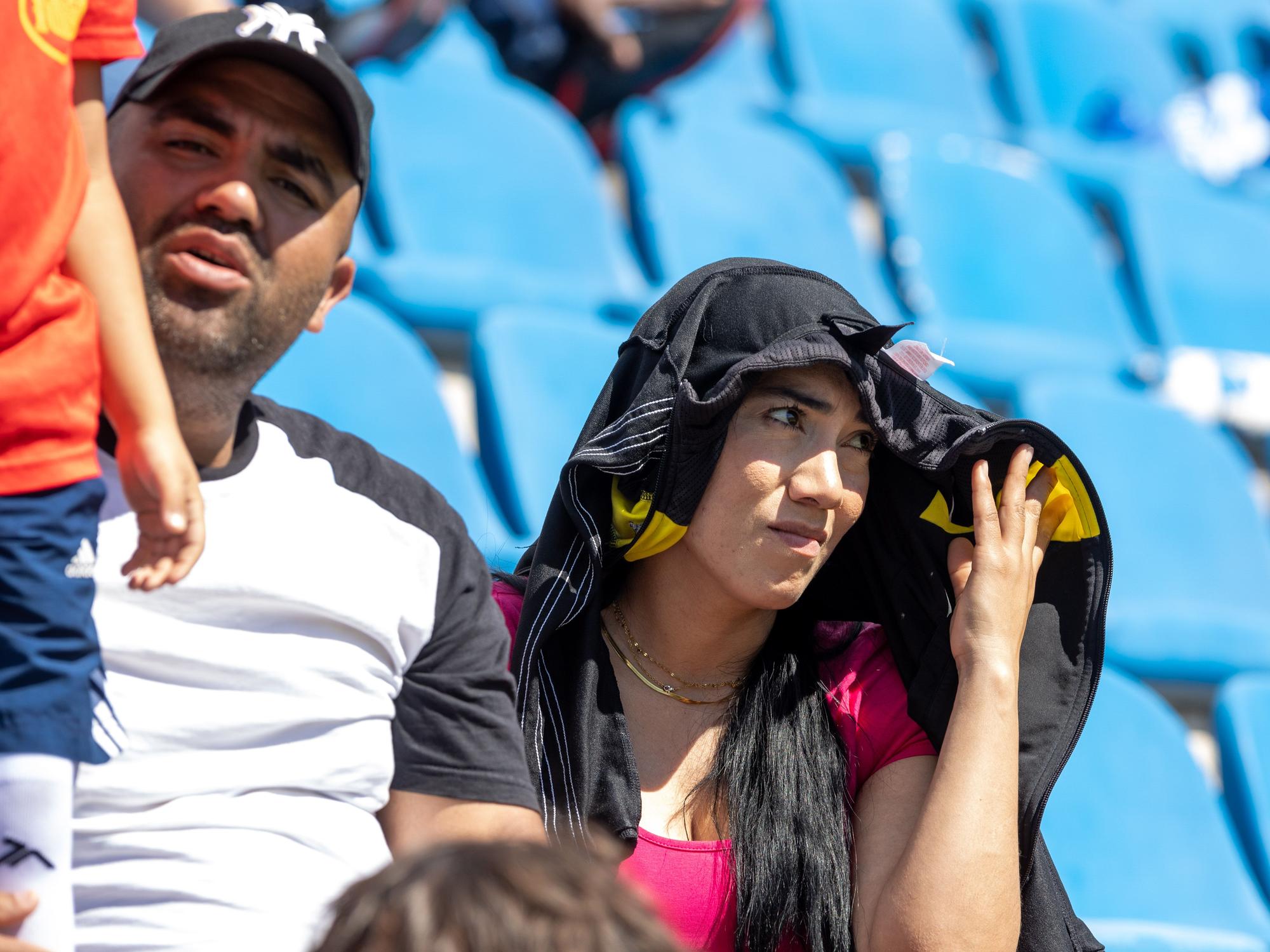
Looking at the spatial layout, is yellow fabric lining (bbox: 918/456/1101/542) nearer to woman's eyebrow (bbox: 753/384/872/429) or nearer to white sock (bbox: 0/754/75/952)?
woman's eyebrow (bbox: 753/384/872/429)

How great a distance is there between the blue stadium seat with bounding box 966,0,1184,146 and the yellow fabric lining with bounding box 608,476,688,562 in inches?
147

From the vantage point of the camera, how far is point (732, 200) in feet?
12.2

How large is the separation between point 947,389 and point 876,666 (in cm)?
125

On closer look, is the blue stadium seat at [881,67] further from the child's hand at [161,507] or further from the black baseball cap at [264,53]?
the child's hand at [161,507]

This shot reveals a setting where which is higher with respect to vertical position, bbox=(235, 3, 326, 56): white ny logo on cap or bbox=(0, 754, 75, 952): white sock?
bbox=(235, 3, 326, 56): white ny logo on cap

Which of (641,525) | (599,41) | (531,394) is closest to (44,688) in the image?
(641,525)

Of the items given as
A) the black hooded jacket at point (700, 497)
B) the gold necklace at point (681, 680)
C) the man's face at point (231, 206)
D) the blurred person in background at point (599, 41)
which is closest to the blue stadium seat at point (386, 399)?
the gold necklace at point (681, 680)

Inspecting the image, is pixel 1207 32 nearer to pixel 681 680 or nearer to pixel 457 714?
pixel 681 680

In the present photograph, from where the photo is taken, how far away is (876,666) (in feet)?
6.46

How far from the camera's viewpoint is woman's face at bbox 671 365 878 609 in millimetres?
1824

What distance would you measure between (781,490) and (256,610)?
0.72m

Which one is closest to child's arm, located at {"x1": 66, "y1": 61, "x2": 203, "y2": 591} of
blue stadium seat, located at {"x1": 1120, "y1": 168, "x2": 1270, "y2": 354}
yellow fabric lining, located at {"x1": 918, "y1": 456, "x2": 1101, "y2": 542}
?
yellow fabric lining, located at {"x1": 918, "y1": 456, "x2": 1101, "y2": 542}

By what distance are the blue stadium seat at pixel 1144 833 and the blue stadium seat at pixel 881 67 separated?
7.33 feet

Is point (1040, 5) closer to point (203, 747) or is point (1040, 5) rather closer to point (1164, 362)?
point (1164, 362)
